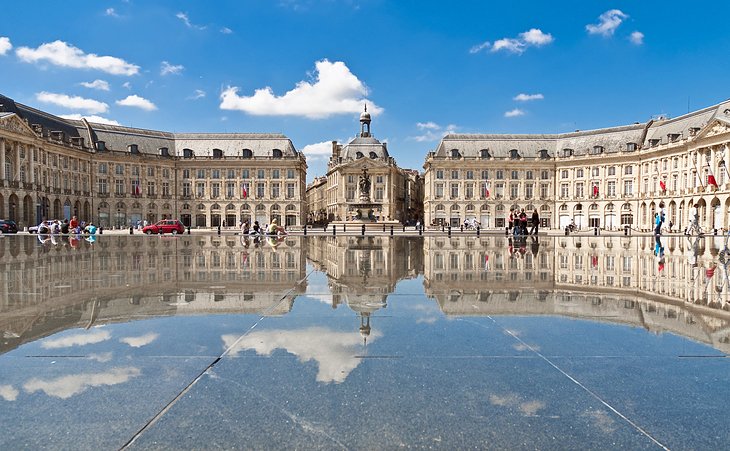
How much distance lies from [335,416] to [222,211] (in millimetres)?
85248

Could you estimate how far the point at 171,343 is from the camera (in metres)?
5.05

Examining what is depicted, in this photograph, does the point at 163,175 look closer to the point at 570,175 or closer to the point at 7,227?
the point at 7,227

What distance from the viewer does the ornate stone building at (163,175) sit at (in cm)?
7062

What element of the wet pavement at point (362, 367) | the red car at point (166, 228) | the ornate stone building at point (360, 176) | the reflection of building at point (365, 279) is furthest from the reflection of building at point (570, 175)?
the wet pavement at point (362, 367)

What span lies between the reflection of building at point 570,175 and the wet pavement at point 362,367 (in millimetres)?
72052

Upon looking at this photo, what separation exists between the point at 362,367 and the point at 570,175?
90.6 metres

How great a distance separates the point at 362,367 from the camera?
4.34m

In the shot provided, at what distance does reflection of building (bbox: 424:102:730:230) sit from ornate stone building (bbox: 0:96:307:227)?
29.6 meters

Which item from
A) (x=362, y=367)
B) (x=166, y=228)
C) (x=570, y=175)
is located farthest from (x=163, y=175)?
(x=362, y=367)

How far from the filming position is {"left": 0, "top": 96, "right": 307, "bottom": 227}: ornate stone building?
70625mm

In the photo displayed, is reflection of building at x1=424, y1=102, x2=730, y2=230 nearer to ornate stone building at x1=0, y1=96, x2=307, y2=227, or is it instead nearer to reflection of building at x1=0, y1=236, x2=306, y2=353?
ornate stone building at x1=0, y1=96, x2=307, y2=227

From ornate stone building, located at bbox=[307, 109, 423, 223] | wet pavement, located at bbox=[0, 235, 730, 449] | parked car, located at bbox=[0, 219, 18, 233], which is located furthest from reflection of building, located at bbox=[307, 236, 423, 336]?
ornate stone building, located at bbox=[307, 109, 423, 223]

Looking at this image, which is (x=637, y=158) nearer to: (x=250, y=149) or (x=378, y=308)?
(x=250, y=149)

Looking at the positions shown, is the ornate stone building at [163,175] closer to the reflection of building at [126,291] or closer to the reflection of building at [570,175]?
the reflection of building at [570,175]
